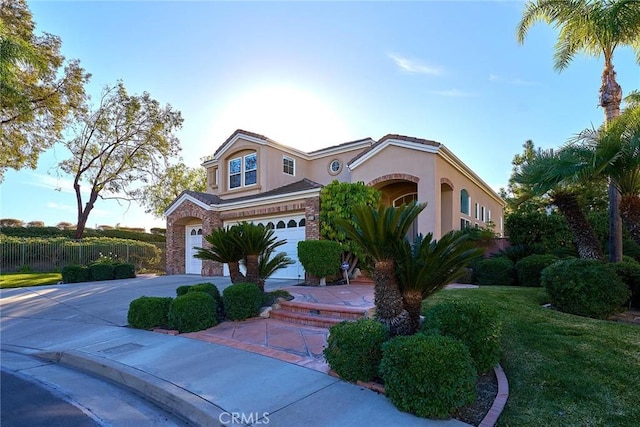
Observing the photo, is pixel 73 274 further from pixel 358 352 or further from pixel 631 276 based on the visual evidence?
pixel 631 276

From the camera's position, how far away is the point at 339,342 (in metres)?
4.56

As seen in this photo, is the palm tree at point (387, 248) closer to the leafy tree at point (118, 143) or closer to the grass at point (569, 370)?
the grass at point (569, 370)

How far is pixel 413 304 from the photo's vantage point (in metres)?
4.97

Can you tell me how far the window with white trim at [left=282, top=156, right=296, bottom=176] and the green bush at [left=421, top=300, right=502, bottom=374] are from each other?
14915mm

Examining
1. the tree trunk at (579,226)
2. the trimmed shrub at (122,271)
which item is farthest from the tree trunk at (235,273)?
the trimmed shrub at (122,271)

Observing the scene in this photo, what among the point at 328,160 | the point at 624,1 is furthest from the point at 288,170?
the point at 624,1

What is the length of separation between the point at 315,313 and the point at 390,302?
10.6ft

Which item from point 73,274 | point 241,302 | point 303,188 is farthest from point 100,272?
point 241,302

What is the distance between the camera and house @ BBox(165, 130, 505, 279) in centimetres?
1354

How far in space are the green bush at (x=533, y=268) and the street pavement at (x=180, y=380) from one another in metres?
9.17

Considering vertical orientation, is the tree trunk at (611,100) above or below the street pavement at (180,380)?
above

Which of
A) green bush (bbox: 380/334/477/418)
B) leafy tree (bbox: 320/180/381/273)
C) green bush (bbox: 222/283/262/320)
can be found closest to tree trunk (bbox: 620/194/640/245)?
green bush (bbox: 380/334/477/418)

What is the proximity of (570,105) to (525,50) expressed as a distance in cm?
261

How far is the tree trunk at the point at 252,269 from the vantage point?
8.89 metres
